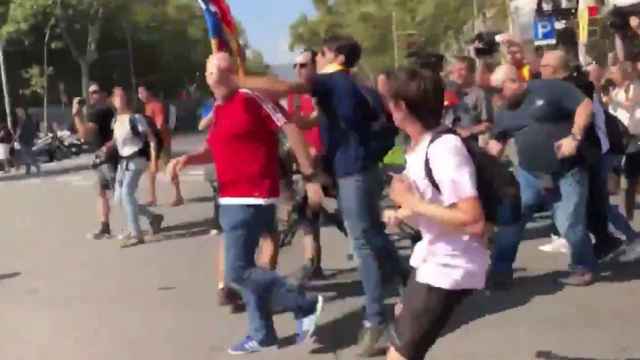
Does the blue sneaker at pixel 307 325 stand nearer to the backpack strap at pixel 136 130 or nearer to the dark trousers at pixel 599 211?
the dark trousers at pixel 599 211

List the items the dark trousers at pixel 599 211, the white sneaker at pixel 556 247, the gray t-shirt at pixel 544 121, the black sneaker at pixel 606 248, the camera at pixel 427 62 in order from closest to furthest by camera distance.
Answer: the camera at pixel 427 62 → the gray t-shirt at pixel 544 121 → the dark trousers at pixel 599 211 → the black sneaker at pixel 606 248 → the white sneaker at pixel 556 247

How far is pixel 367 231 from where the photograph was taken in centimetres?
622

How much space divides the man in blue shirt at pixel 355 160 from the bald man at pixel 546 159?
1556mm

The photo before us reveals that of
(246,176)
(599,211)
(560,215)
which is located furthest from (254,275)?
(599,211)

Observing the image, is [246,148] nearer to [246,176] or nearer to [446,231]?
[246,176]

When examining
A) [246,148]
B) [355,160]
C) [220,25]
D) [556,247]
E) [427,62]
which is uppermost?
[220,25]

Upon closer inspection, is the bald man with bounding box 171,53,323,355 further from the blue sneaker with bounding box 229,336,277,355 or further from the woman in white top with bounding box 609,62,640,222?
the woman in white top with bounding box 609,62,640,222

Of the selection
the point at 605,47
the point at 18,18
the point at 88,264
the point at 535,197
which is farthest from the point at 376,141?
the point at 18,18

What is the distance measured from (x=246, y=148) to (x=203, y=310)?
1.89 meters

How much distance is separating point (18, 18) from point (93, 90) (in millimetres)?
36908

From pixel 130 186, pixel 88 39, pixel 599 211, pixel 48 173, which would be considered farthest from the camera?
pixel 88 39

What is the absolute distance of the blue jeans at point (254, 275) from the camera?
6250 millimetres

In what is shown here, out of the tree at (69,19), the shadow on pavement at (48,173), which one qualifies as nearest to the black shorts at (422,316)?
the shadow on pavement at (48,173)

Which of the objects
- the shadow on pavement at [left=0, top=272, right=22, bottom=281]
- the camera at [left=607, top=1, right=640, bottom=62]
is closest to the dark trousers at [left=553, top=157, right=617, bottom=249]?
the camera at [left=607, top=1, right=640, bottom=62]
